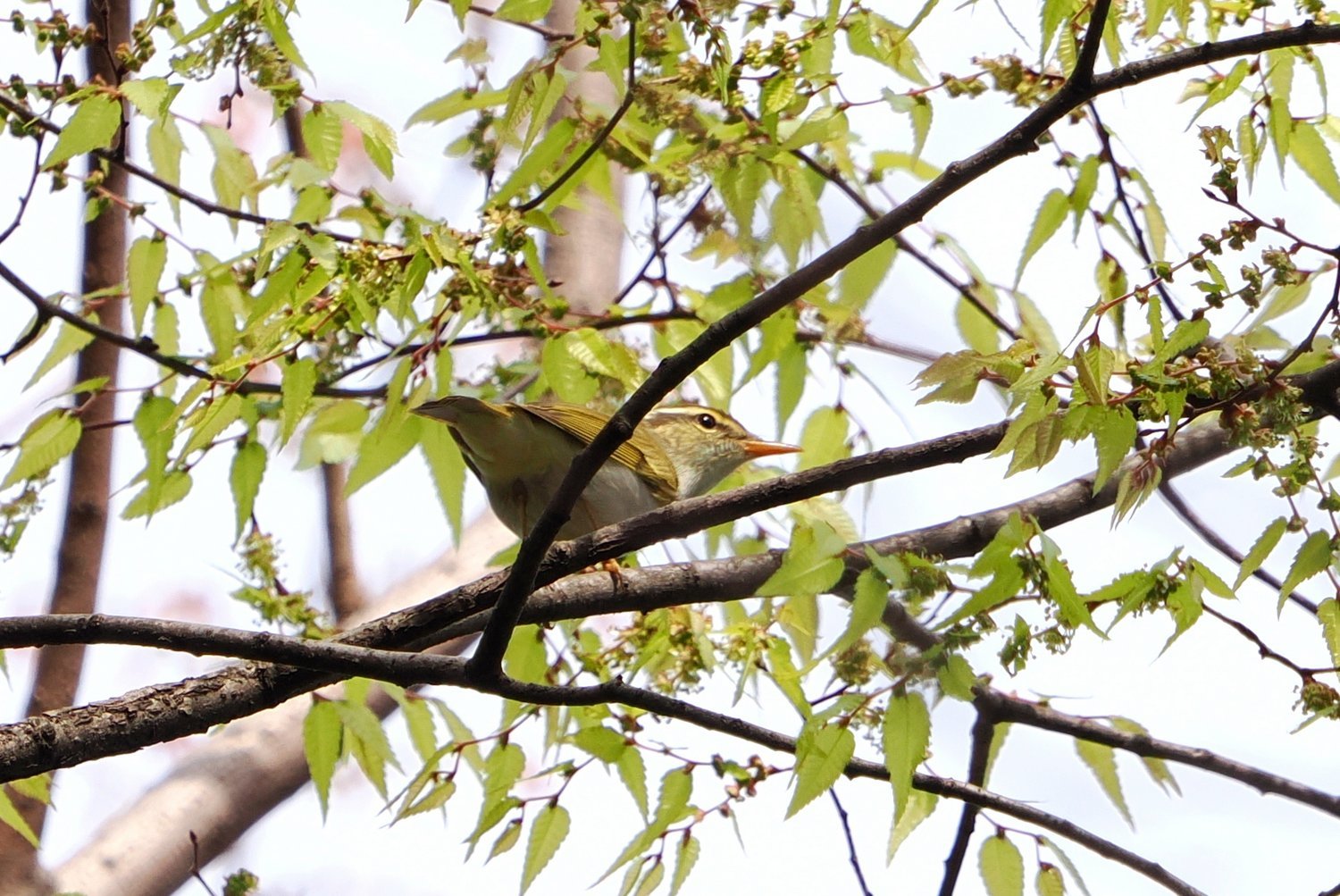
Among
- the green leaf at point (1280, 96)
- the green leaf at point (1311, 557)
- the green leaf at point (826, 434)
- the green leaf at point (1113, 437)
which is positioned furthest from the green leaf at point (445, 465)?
the green leaf at point (1280, 96)

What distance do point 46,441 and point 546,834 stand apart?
1637 mm

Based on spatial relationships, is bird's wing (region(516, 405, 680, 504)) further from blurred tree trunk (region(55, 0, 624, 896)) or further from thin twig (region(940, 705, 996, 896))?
thin twig (region(940, 705, 996, 896))

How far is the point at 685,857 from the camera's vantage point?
270 centimetres

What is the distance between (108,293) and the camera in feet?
10.7

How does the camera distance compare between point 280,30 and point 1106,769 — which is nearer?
point 280,30

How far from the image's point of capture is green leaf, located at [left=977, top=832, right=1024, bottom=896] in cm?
265

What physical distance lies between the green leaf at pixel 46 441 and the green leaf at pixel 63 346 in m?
0.12

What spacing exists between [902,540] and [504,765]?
1.11m

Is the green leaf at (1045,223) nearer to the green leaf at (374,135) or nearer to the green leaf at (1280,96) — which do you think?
the green leaf at (1280,96)

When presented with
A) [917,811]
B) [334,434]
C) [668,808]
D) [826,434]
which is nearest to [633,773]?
[668,808]

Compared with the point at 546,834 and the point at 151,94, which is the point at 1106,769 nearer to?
the point at 546,834

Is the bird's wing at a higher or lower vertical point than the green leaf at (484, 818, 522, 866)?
higher

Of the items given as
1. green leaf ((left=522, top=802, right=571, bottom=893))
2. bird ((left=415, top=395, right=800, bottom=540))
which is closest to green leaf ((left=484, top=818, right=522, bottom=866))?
green leaf ((left=522, top=802, right=571, bottom=893))

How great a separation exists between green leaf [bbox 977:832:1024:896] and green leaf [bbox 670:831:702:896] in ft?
2.03
